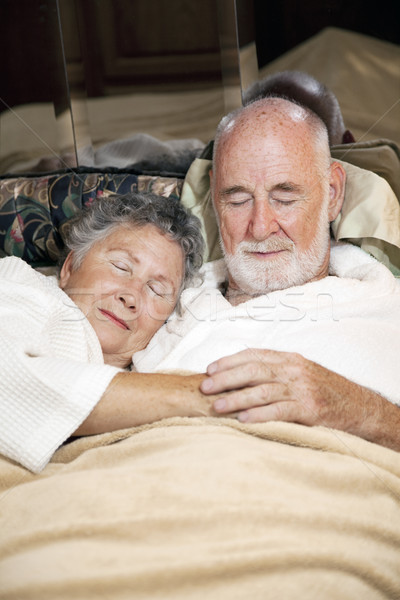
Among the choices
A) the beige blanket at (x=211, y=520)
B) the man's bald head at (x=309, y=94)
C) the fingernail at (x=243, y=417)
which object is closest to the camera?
the beige blanket at (x=211, y=520)

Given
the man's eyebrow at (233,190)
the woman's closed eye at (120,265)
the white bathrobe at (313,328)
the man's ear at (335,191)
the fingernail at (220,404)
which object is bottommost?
the white bathrobe at (313,328)

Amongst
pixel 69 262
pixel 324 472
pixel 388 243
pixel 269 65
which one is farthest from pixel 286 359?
pixel 269 65

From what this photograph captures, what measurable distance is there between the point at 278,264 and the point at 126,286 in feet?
1.42

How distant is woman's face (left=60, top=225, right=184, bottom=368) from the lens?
1562mm

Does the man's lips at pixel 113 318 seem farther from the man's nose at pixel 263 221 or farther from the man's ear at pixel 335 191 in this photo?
the man's ear at pixel 335 191

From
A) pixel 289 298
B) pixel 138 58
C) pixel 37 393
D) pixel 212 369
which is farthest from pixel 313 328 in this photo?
pixel 138 58

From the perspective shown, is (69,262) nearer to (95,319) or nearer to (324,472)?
(95,319)

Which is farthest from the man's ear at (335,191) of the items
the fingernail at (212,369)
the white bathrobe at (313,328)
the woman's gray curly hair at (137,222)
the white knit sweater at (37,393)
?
the white knit sweater at (37,393)

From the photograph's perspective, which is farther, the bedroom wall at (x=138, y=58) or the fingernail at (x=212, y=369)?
the bedroom wall at (x=138, y=58)

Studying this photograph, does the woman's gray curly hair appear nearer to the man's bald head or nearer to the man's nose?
the man's nose

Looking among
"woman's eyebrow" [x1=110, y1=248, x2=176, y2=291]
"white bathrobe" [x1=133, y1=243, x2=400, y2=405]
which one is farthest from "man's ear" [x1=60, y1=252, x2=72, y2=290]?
"white bathrobe" [x1=133, y1=243, x2=400, y2=405]

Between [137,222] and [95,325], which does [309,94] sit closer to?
[137,222]

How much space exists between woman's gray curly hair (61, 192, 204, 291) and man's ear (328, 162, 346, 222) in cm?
42

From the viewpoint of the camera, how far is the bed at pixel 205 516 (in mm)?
912
